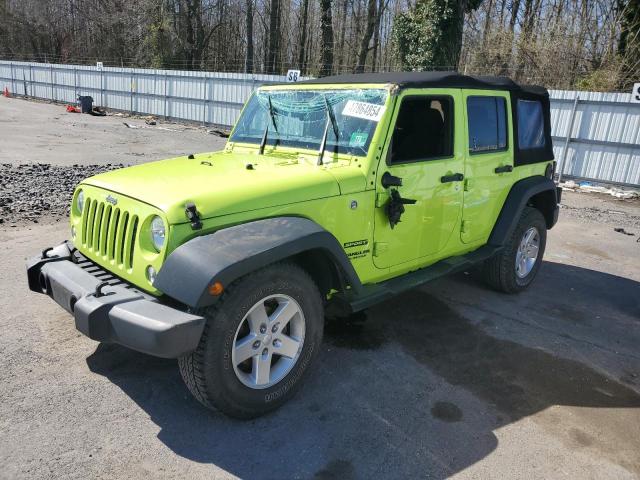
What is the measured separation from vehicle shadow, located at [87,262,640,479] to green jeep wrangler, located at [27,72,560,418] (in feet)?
0.83

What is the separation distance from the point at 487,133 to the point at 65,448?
4.01 m

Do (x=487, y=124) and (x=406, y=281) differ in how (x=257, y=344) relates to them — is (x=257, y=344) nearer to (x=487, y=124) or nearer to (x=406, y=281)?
(x=406, y=281)

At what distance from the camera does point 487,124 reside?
4.56 meters

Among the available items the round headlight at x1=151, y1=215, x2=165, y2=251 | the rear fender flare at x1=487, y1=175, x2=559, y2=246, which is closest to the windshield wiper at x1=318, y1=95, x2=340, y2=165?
the round headlight at x1=151, y1=215, x2=165, y2=251

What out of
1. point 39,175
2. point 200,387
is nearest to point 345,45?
point 39,175

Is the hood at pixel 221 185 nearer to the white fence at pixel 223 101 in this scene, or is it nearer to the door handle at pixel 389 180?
the door handle at pixel 389 180

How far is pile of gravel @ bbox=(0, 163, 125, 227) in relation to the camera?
6922mm

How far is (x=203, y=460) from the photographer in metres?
2.71

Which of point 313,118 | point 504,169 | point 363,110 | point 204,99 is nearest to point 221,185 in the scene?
point 313,118

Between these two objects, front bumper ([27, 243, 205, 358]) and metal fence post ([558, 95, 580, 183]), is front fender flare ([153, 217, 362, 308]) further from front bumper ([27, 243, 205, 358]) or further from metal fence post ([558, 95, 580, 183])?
metal fence post ([558, 95, 580, 183])

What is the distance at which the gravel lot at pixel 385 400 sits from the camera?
274 centimetres

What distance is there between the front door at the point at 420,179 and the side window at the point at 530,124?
121 cm

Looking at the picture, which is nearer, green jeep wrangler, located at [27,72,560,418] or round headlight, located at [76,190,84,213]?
green jeep wrangler, located at [27,72,560,418]

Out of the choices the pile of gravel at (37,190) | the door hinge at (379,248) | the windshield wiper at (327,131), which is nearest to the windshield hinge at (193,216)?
the windshield wiper at (327,131)
